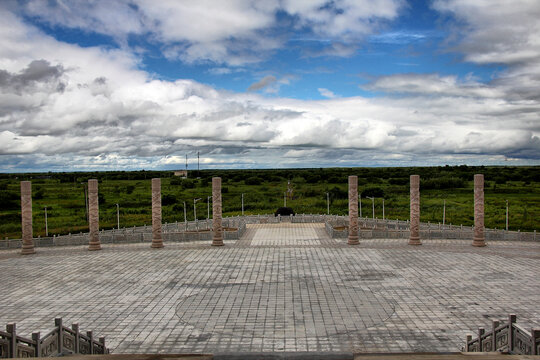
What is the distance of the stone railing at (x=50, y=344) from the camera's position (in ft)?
26.4

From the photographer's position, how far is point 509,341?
29.9 feet

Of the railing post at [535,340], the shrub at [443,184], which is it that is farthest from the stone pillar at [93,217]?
the shrub at [443,184]

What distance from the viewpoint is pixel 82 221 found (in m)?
46.8

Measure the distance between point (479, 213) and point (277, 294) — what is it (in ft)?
51.1

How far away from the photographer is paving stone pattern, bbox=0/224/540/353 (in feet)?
39.2

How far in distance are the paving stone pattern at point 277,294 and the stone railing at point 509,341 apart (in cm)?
120

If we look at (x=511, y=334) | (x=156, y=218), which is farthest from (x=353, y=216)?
(x=511, y=334)

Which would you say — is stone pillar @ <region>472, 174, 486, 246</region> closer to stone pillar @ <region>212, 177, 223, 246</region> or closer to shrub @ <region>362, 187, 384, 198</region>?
stone pillar @ <region>212, 177, 223, 246</region>

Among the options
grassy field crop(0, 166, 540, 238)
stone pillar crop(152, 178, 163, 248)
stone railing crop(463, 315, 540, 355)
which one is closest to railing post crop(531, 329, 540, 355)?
stone railing crop(463, 315, 540, 355)

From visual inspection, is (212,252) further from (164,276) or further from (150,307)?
(150,307)

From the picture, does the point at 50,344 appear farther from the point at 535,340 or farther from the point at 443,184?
the point at 443,184

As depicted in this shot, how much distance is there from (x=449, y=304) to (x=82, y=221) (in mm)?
42530

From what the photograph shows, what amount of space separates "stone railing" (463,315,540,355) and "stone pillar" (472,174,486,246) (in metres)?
15.7

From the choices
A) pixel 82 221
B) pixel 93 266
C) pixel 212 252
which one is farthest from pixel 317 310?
pixel 82 221
